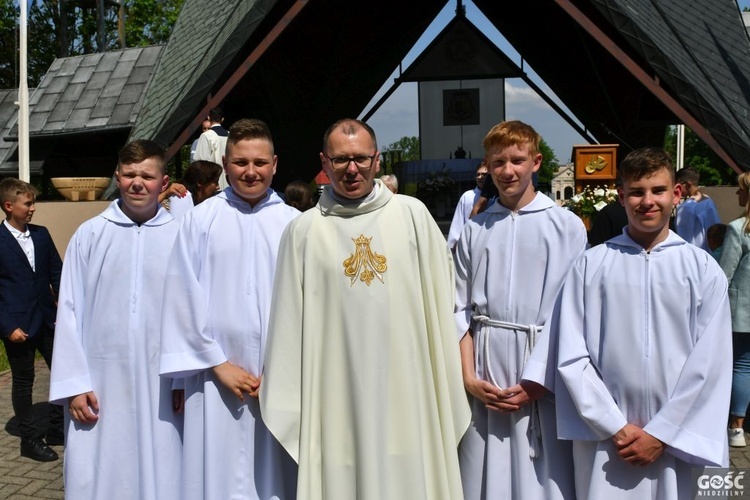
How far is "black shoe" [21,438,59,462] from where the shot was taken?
5598 millimetres

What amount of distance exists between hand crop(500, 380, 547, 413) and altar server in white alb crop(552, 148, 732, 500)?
138 mm

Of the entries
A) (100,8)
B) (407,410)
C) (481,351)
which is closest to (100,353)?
(407,410)

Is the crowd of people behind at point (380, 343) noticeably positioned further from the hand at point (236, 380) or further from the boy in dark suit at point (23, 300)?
the boy in dark suit at point (23, 300)

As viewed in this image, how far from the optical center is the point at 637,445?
296 centimetres

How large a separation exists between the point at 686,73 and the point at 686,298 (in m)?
4.86

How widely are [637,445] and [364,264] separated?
1.25 meters

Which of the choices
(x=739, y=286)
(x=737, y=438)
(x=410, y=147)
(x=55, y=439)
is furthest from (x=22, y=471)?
(x=410, y=147)

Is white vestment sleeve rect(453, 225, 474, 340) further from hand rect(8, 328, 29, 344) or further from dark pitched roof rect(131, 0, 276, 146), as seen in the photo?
dark pitched roof rect(131, 0, 276, 146)

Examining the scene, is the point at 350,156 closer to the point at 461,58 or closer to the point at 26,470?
the point at 26,470

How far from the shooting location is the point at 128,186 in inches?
144

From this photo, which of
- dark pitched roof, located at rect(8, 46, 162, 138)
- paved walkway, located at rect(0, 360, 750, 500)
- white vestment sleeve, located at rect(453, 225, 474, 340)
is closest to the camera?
white vestment sleeve, located at rect(453, 225, 474, 340)

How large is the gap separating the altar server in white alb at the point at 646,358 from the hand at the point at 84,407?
2086mm

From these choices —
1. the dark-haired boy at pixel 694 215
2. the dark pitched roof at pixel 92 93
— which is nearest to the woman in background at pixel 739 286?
the dark-haired boy at pixel 694 215

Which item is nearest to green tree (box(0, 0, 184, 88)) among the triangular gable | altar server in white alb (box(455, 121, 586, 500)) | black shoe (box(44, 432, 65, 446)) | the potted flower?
the triangular gable
